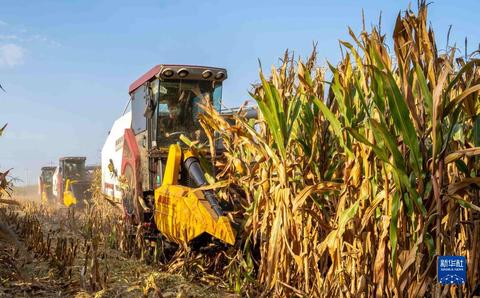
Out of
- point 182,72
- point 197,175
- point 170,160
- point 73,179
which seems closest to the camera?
point 197,175

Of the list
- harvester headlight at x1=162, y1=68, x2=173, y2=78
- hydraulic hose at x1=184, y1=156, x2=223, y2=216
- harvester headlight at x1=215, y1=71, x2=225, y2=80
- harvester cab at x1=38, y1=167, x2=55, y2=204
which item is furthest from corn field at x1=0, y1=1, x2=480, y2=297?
harvester cab at x1=38, y1=167, x2=55, y2=204

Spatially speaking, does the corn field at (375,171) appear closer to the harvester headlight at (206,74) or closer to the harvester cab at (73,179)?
the harvester headlight at (206,74)

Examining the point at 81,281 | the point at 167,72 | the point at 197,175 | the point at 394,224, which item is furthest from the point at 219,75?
the point at 394,224

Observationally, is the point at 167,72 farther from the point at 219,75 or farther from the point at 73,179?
A: the point at 73,179

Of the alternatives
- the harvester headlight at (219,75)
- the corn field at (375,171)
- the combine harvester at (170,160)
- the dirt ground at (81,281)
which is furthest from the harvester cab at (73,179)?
the corn field at (375,171)

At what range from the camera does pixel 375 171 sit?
3.37 meters

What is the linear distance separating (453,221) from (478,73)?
104 cm

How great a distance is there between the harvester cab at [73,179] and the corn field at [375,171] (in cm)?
1349

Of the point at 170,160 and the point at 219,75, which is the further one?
the point at 219,75

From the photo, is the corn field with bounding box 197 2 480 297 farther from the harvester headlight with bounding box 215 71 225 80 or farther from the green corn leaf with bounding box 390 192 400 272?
the harvester headlight with bounding box 215 71 225 80

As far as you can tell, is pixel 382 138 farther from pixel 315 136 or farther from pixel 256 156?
pixel 256 156

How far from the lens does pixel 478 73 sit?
11.3 feet

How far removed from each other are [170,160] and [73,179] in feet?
45.1

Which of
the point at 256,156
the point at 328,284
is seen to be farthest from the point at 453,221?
the point at 256,156
